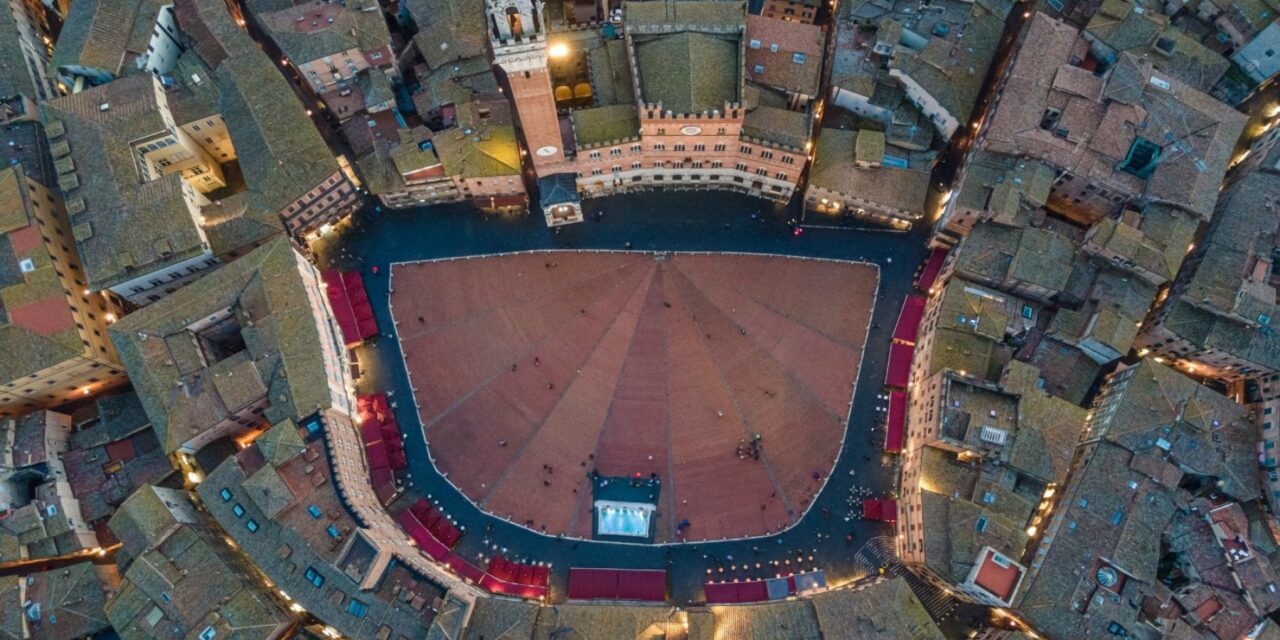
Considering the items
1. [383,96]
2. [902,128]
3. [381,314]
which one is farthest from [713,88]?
[381,314]

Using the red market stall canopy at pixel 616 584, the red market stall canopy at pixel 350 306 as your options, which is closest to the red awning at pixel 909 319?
the red market stall canopy at pixel 616 584

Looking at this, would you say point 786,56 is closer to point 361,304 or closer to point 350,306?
point 361,304

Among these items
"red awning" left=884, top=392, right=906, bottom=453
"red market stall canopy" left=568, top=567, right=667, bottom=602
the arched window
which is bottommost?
"red market stall canopy" left=568, top=567, right=667, bottom=602

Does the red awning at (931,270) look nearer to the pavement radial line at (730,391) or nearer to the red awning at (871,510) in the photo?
the pavement radial line at (730,391)

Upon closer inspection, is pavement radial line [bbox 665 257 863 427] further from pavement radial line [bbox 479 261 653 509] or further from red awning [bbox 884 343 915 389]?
pavement radial line [bbox 479 261 653 509]

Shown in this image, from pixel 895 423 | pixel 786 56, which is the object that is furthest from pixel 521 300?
pixel 895 423

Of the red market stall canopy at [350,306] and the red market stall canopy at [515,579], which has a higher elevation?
the red market stall canopy at [350,306]

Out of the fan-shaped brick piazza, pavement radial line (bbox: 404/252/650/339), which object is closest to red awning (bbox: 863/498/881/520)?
the fan-shaped brick piazza
